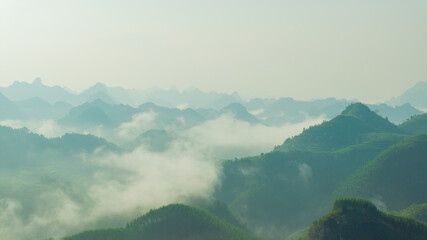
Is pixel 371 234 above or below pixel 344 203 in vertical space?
below

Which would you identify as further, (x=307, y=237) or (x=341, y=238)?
(x=307, y=237)

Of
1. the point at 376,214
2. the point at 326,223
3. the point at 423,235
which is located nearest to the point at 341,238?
the point at 326,223

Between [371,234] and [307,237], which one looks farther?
[307,237]

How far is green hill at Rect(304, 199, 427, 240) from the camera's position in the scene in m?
165

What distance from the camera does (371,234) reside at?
16450 centimetres

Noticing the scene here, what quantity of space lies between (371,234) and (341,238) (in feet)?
38.1

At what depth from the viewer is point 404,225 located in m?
170

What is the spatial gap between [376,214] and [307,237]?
94.9 ft

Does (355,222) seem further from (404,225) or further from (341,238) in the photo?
(404,225)

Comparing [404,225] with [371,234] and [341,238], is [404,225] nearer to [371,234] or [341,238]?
[371,234]

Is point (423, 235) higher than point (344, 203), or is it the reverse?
point (344, 203)

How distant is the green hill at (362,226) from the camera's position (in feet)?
541

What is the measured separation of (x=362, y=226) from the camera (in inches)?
6531

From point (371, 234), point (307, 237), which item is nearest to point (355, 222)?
point (371, 234)
